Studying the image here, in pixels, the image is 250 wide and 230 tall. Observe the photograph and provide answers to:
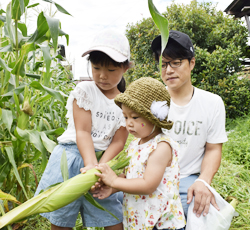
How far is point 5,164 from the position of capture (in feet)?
4.65

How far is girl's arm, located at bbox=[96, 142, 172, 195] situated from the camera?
1016 mm

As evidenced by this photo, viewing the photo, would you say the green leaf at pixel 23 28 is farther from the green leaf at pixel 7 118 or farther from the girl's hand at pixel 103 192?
the girl's hand at pixel 103 192

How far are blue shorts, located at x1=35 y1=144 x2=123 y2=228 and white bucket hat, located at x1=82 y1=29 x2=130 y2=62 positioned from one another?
0.53m

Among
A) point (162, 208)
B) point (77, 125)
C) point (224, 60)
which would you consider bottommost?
point (162, 208)

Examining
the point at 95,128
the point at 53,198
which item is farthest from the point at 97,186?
the point at 95,128

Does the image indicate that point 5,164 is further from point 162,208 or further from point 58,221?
point 162,208

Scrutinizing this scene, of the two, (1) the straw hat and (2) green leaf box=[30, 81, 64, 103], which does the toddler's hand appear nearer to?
(1) the straw hat

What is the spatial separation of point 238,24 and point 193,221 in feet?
16.0

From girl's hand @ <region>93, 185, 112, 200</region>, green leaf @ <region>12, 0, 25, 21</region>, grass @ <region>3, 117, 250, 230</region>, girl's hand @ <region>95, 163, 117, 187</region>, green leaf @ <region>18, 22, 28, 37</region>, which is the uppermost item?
green leaf @ <region>12, 0, 25, 21</region>

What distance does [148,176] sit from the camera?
102 centimetres

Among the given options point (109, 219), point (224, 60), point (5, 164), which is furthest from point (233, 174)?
point (224, 60)

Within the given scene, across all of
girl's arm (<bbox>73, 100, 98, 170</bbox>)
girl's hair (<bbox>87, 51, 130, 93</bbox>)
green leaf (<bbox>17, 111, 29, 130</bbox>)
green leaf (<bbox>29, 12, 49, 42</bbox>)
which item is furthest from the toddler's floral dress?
green leaf (<bbox>29, 12, 49, 42</bbox>)

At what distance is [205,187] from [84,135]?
68 cm

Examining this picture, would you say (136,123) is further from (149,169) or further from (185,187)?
(185,187)
